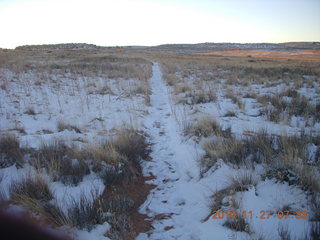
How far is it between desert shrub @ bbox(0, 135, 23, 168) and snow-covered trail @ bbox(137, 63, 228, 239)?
2.19m

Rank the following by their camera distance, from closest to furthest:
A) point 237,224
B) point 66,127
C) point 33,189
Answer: point 237,224, point 33,189, point 66,127

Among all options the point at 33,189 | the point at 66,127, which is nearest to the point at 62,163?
the point at 33,189

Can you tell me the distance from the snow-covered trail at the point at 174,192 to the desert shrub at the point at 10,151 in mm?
2189

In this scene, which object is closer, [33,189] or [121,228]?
[121,228]

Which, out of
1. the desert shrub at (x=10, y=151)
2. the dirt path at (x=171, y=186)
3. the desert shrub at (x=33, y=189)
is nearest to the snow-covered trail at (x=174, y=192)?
the dirt path at (x=171, y=186)

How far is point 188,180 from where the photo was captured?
324 centimetres

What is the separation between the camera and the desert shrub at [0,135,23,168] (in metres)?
3.27

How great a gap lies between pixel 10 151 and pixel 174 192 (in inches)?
116

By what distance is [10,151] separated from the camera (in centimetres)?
346

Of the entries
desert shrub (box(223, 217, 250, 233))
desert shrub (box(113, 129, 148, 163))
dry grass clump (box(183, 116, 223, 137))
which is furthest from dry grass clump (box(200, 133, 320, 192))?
desert shrub (box(113, 129, 148, 163))

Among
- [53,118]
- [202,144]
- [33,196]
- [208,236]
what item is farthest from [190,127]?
[53,118]

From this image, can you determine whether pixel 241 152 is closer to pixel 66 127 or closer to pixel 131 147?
pixel 131 147

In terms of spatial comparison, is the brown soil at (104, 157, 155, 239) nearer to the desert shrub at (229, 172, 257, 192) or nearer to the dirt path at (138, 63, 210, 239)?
the dirt path at (138, 63, 210, 239)

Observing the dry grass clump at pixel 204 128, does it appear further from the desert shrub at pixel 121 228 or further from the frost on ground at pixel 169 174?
the desert shrub at pixel 121 228
